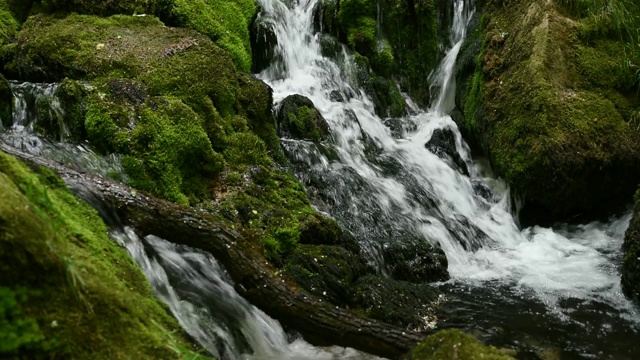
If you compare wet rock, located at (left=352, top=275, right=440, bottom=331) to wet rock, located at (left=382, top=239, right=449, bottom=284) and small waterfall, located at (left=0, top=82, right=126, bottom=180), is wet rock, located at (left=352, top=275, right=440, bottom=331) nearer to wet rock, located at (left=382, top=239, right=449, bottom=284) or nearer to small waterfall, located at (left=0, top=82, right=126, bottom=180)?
wet rock, located at (left=382, top=239, right=449, bottom=284)

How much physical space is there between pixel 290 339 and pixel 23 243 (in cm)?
285

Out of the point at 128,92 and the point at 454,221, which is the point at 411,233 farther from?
the point at 128,92

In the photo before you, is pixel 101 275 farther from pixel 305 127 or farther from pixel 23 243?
pixel 305 127

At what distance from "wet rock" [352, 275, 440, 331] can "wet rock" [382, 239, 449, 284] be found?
604mm

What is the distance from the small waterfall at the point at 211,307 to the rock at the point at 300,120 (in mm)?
3911

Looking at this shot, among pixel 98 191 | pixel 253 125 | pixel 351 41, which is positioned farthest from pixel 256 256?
pixel 351 41

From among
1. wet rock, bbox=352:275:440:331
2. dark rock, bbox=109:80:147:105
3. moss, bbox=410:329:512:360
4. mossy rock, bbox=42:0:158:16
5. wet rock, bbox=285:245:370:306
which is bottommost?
wet rock, bbox=352:275:440:331

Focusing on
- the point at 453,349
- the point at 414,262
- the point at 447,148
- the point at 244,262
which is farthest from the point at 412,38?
the point at 453,349

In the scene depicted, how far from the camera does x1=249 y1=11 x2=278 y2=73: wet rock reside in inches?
403

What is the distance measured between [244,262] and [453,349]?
1432 millimetres

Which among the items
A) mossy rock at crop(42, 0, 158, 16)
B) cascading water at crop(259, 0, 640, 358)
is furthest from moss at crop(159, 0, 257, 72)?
cascading water at crop(259, 0, 640, 358)

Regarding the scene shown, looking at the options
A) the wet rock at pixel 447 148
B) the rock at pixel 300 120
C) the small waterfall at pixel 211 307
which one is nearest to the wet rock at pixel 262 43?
the rock at pixel 300 120

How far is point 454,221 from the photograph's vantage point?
783 cm

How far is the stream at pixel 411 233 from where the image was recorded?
4.34 m
